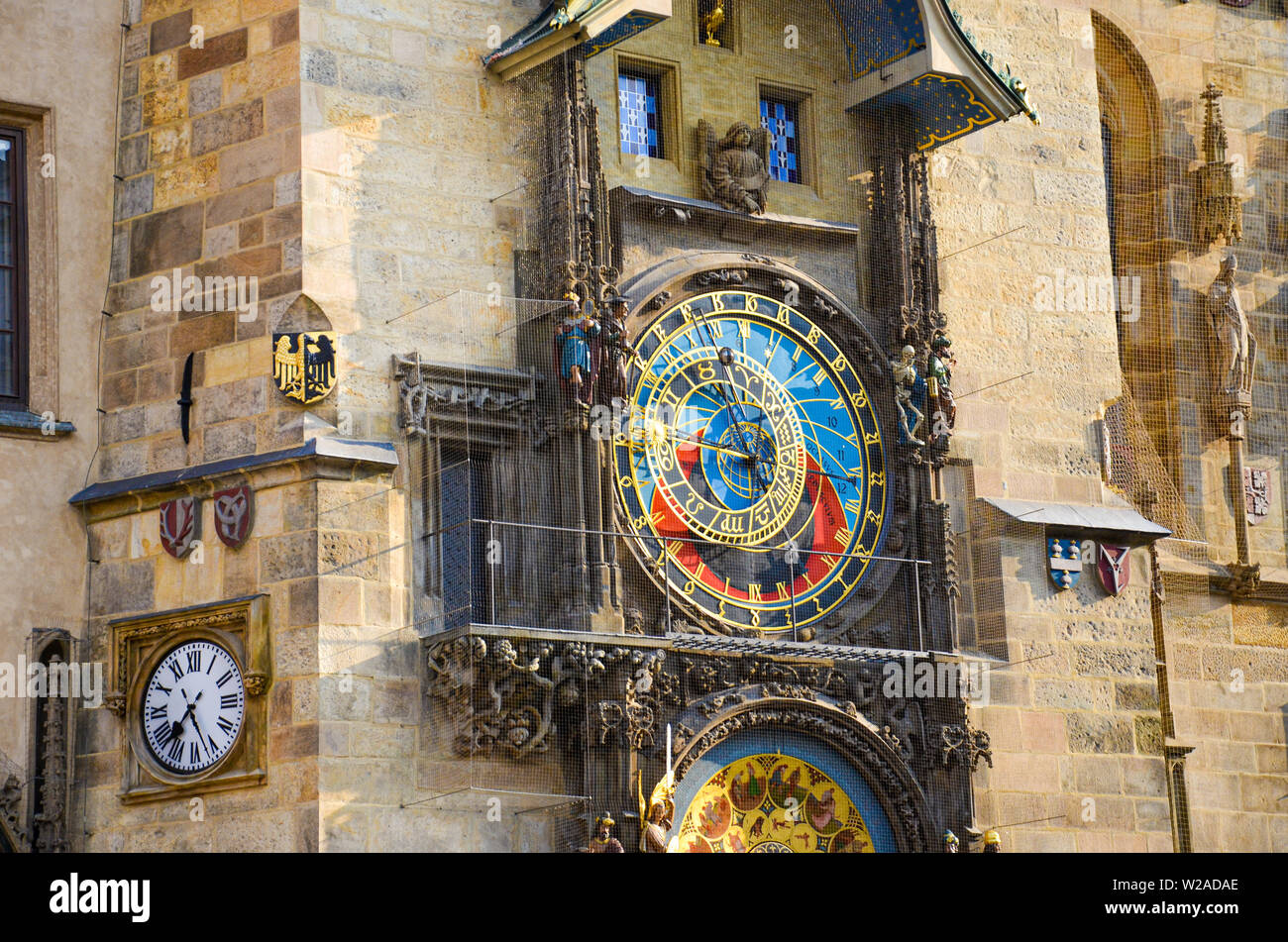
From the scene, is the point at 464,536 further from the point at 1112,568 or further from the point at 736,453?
the point at 1112,568

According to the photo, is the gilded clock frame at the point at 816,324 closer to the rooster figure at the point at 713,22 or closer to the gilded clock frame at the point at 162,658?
the rooster figure at the point at 713,22

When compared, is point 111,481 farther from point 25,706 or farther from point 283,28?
point 283,28

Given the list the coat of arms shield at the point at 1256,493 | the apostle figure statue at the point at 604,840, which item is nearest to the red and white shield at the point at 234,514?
the apostle figure statue at the point at 604,840

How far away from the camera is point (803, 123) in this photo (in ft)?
67.6

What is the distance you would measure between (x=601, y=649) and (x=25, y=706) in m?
3.99

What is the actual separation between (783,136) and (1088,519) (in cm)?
389

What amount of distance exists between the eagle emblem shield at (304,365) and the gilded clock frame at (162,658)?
1.43 meters

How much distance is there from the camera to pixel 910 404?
65.9ft

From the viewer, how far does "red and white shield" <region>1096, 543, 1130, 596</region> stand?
20.8 meters

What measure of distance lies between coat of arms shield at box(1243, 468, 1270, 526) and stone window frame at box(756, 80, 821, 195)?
217 inches

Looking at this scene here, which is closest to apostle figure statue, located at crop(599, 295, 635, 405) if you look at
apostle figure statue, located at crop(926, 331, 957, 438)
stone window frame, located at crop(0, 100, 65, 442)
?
apostle figure statue, located at crop(926, 331, 957, 438)

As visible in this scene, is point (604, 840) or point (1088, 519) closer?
point (604, 840)

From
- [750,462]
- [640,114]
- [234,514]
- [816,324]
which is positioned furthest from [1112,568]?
[234,514]
